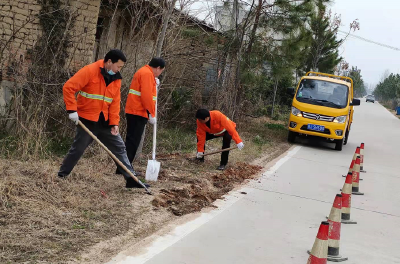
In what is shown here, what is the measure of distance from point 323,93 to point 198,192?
9825 mm

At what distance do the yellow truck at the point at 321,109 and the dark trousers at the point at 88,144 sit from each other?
31.1 feet

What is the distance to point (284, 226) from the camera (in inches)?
262

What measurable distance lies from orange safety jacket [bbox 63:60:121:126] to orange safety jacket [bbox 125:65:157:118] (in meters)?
0.88

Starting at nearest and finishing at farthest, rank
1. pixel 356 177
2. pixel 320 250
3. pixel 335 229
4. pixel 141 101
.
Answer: pixel 320 250
pixel 335 229
pixel 141 101
pixel 356 177

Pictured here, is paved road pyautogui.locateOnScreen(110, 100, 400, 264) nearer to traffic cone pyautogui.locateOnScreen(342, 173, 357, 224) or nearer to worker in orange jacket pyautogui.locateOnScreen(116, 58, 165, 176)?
traffic cone pyautogui.locateOnScreen(342, 173, 357, 224)

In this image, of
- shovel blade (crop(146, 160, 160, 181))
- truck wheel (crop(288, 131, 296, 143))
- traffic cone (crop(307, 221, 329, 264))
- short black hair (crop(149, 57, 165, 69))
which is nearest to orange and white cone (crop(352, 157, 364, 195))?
shovel blade (crop(146, 160, 160, 181))

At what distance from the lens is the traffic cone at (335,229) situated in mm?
5516

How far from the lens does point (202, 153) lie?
1027cm

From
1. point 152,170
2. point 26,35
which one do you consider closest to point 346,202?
point 152,170

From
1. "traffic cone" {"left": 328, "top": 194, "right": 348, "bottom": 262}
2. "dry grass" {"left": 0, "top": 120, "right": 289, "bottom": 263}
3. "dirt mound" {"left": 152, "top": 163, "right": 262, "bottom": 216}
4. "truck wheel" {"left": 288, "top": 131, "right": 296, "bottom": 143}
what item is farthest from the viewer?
"truck wheel" {"left": 288, "top": 131, "right": 296, "bottom": 143}

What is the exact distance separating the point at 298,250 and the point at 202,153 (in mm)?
4719

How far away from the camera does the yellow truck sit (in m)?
15.6

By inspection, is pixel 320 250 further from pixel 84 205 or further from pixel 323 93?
pixel 323 93

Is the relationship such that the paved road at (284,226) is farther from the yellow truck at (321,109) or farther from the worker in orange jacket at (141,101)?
the yellow truck at (321,109)
